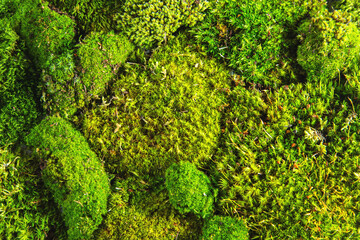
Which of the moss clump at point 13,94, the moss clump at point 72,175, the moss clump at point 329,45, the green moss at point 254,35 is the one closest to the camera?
the moss clump at point 72,175

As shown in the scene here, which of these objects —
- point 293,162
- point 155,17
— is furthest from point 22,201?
point 293,162

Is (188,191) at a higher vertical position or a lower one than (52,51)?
lower

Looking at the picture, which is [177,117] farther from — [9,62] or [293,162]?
[9,62]

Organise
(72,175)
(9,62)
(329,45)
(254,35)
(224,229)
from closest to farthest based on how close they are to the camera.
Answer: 1. (224,229)
2. (72,175)
3. (329,45)
4. (9,62)
5. (254,35)

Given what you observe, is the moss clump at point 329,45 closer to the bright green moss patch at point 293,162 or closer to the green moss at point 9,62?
the bright green moss patch at point 293,162

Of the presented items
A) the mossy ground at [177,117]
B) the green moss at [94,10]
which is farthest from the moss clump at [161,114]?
the green moss at [94,10]

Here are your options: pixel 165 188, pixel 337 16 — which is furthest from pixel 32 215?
pixel 337 16
